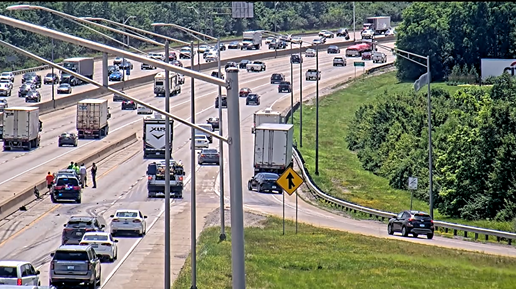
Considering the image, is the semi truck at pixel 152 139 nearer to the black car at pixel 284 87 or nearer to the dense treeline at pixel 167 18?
the dense treeline at pixel 167 18

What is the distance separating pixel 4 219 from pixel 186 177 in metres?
21.7

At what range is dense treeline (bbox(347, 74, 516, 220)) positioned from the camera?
2426 inches

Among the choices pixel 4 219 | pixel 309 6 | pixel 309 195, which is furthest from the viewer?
pixel 309 6

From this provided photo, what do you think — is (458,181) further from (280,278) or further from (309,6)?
(309,6)

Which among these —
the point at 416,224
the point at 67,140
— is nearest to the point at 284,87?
the point at 67,140

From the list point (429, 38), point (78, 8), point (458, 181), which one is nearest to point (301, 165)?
point (458, 181)

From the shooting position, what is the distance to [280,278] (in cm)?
3253

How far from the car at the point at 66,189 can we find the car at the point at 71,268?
26092mm

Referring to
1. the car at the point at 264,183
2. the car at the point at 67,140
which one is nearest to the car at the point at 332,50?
the car at the point at 67,140

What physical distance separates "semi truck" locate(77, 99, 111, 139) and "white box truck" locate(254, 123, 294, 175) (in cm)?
1992

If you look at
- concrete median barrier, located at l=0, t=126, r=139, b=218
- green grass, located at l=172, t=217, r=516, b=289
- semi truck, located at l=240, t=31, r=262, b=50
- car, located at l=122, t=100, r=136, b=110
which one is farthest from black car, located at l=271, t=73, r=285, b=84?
green grass, located at l=172, t=217, r=516, b=289

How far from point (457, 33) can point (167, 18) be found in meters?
57.1

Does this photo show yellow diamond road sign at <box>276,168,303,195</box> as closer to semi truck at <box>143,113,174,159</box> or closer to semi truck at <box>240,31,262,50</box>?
semi truck at <box>143,113,174,159</box>

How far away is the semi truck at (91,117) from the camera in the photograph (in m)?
88.9
